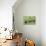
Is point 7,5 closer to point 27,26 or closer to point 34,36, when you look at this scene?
point 27,26

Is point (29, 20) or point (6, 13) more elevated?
point (6, 13)

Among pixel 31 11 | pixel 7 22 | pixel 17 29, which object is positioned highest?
pixel 31 11

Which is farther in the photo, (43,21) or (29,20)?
(29,20)

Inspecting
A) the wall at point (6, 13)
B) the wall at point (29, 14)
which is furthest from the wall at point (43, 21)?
the wall at point (6, 13)

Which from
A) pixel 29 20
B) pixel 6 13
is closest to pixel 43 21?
pixel 29 20

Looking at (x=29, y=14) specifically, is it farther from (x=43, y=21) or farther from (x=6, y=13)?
(x=6, y=13)

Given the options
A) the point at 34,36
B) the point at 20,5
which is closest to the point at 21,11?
the point at 20,5

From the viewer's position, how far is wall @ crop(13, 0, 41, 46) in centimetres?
441

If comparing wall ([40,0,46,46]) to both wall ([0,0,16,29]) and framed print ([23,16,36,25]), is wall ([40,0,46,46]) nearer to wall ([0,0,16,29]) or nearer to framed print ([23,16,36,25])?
framed print ([23,16,36,25])

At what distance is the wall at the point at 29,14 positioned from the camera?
4410 millimetres

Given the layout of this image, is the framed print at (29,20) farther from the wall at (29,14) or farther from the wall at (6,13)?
the wall at (6,13)

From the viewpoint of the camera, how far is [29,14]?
443 cm

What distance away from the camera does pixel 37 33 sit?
450 centimetres

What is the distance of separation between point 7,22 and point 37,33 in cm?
141
